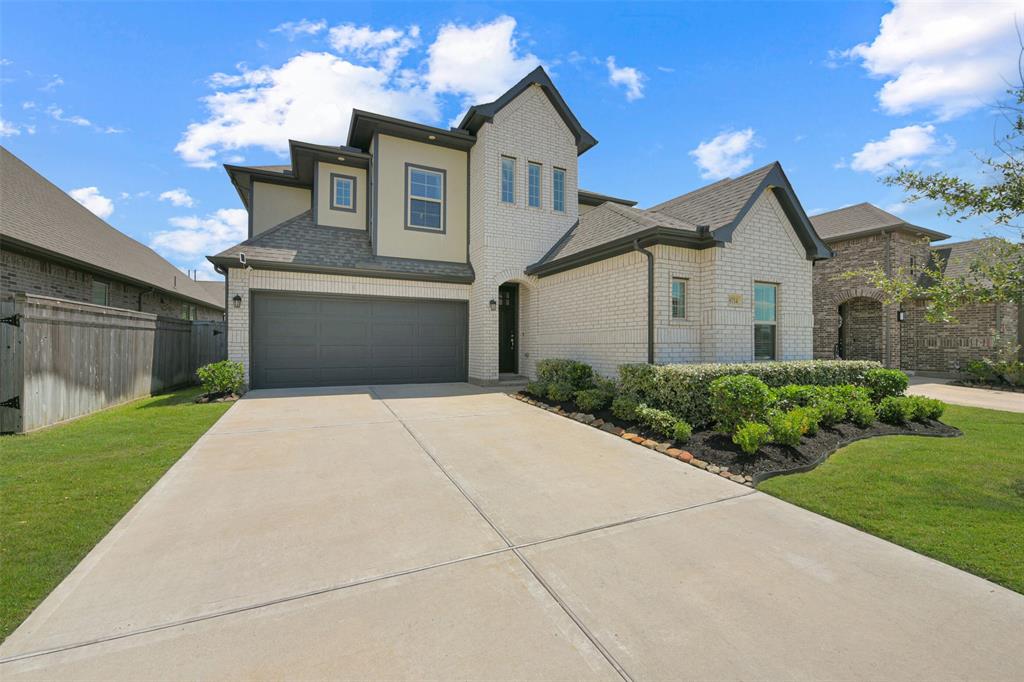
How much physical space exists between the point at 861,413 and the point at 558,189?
9.59 metres

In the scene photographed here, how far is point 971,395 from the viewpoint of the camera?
11320 millimetres

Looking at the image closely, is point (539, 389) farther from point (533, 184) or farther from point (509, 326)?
point (533, 184)

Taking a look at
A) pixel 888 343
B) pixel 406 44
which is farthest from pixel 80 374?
pixel 888 343

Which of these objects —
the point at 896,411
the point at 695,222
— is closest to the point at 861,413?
the point at 896,411

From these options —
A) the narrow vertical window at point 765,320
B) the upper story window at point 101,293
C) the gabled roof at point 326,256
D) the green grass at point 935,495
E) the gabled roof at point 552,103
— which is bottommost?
the green grass at point 935,495

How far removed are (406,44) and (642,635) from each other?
1072cm

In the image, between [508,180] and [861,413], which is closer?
[861,413]

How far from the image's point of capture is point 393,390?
10.7 meters

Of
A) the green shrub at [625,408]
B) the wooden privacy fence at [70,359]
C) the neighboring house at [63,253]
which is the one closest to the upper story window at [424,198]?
the wooden privacy fence at [70,359]

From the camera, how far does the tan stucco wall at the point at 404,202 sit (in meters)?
11.9

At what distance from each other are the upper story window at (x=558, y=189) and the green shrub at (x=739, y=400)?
8630 mm

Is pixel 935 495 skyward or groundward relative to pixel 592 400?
groundward

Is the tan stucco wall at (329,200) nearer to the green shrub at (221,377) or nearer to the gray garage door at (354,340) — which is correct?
the gray garage door at (354,340)

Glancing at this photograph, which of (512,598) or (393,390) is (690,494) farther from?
(393,390)
